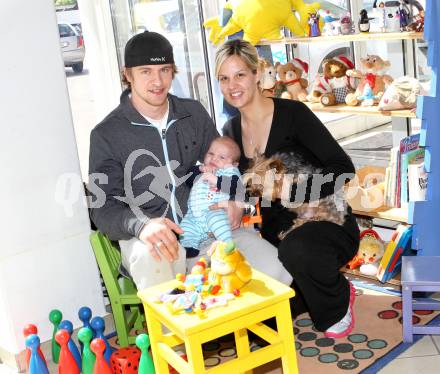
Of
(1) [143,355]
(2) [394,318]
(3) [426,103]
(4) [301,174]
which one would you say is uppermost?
(3) [426,103]


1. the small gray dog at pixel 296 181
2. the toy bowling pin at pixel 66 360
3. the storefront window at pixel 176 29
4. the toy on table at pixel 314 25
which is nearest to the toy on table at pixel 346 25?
the toy on table at pixel 314 25

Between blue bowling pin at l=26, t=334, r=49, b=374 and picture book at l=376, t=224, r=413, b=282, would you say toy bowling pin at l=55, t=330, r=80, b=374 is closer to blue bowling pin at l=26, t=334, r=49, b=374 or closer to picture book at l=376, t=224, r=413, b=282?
blue bowling pin at l=26, t=334, r=49, b=374

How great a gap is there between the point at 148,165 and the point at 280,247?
0.55 m

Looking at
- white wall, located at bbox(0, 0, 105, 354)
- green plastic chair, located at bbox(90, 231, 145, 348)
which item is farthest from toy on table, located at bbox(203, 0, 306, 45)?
green plastic chair, located at bbox(90, 231, 145, 348)

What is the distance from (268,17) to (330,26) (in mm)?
290

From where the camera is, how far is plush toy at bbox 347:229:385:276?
2826 mm

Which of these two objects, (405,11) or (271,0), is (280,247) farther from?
(271,0)

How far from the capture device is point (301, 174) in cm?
244

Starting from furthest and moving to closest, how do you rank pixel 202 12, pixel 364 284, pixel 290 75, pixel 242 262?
pixel 202 12 < pixel 290 75 < pixel 364 284 < pixel 242 262

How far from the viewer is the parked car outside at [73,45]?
4.36m

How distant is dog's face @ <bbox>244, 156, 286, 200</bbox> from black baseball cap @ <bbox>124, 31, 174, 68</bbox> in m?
0.50

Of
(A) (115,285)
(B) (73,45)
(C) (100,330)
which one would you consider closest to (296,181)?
(A) (115,285)

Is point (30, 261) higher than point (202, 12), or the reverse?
point (202, 12)

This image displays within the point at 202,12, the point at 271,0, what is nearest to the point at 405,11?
the point at 271,0
